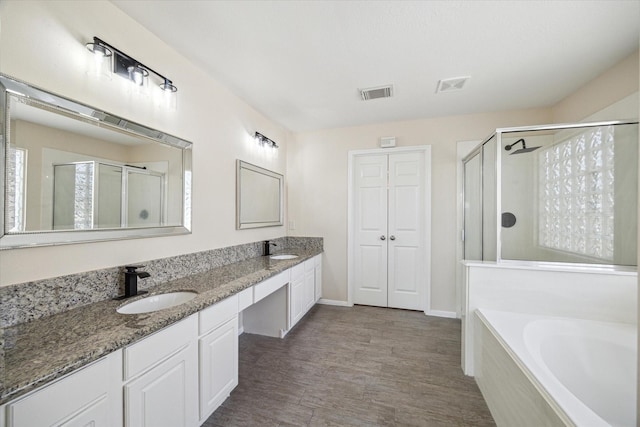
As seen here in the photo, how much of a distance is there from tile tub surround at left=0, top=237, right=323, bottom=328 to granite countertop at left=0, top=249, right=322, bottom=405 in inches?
1.6

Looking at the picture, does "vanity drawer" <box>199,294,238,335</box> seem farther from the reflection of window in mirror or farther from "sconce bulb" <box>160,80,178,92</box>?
"sconce bulb" <box>160,80,178,92</box>

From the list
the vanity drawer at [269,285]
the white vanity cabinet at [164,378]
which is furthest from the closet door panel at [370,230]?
the white vanity cabinet at [164,378]

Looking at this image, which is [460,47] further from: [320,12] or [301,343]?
[301,343]

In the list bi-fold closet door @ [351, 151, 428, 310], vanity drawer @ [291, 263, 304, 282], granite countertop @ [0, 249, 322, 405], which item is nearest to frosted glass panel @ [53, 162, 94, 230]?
granite countertop @ [0, 249, 322, 405]

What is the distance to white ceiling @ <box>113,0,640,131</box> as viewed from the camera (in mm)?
1549

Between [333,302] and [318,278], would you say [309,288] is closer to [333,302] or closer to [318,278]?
[318,278]

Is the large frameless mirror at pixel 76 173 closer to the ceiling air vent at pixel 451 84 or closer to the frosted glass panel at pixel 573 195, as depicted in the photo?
the ceiling air vent at pixel 451 84

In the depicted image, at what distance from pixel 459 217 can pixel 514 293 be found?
53.9 inches

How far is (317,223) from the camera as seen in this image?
12.3ft

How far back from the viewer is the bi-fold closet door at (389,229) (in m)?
3.43

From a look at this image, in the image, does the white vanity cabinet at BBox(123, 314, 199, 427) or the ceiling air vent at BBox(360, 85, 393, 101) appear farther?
the ceiling air vent at BBox(360, 85, 393, 101)

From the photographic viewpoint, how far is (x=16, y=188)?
3.67 ft

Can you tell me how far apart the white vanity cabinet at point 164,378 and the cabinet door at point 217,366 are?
0.06 meters

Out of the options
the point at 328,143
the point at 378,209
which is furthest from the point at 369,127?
the point at 378,209
